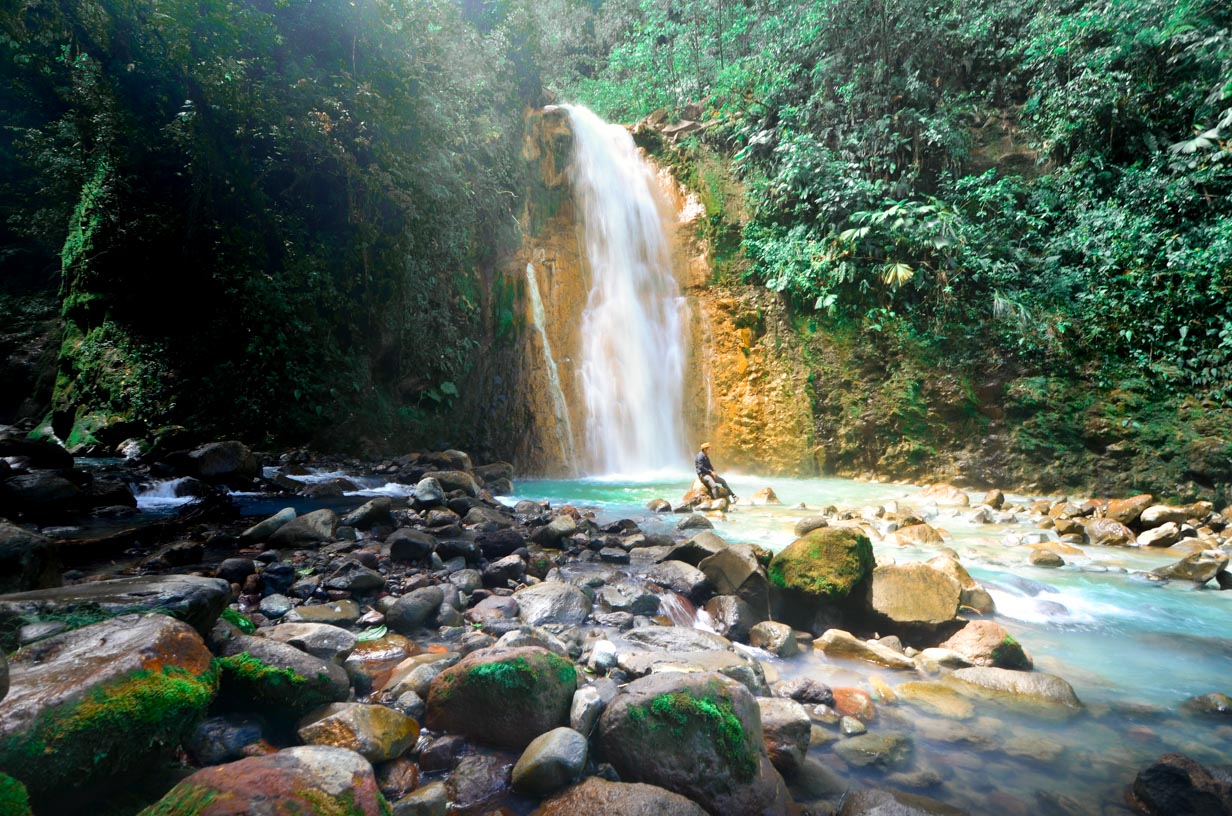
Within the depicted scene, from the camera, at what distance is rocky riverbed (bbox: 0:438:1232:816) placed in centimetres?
190

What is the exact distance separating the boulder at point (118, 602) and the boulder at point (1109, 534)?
9.39 meters

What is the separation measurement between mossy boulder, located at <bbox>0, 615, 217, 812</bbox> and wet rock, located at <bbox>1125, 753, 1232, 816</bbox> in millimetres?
3818

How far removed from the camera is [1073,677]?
3.76 metres

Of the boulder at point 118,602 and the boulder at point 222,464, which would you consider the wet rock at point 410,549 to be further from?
the boulder at point 222,464

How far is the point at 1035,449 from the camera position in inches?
423

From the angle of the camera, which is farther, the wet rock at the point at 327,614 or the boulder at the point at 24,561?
the wet rock at the point at 327,614

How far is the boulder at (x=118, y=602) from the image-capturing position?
7.41ft

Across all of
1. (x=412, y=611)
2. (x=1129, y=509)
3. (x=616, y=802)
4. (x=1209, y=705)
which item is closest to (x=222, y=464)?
(x=412, y=611)

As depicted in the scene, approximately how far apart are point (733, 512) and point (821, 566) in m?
4.59

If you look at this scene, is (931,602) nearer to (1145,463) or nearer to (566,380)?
(1145,463)

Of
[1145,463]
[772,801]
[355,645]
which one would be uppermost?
[1145,463]

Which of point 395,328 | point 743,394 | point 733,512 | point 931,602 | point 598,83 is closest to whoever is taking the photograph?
point 931,602

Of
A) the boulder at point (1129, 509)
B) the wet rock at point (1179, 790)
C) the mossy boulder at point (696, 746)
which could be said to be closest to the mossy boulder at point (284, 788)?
the mossy boulder at point (696, 746)

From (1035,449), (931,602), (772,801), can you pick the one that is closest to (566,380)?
(1035,449)
